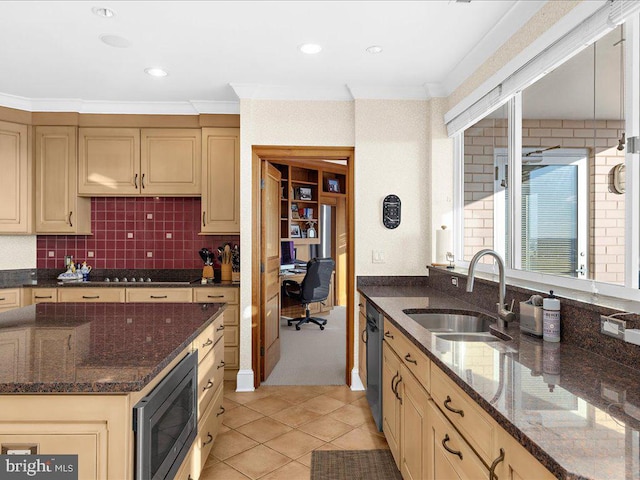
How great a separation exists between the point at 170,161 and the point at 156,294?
1299 millimetres

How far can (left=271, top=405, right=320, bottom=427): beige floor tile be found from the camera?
9.66ft

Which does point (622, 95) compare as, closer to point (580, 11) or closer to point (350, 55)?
point (580, 11)

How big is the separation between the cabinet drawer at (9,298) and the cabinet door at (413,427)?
354 cm

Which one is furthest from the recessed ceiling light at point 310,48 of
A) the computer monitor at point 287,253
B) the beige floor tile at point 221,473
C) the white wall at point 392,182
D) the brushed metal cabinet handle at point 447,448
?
the computer monitor at point 287,253

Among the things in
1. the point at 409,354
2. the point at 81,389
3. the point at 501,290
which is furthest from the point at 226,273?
the point at 81,389

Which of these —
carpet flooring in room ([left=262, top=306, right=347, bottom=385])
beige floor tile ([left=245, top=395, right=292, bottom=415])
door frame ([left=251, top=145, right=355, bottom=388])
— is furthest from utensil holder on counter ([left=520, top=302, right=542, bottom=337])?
carpet flooring in room ([left=262, top=306, right=347, bottom=385])

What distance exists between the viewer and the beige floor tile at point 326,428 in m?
2.74

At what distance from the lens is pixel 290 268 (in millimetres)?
6379

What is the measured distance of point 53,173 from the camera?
13.2 feet

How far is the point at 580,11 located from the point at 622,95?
0.44 metres

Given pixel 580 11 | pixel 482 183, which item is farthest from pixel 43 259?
pixel 580 11

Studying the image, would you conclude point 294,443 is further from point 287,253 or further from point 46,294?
point 287,253

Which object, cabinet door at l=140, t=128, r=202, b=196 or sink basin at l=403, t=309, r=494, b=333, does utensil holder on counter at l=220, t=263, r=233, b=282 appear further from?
sink basin at l=403, t=309, r=494, b=333

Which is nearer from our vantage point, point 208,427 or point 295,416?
point 208,427
